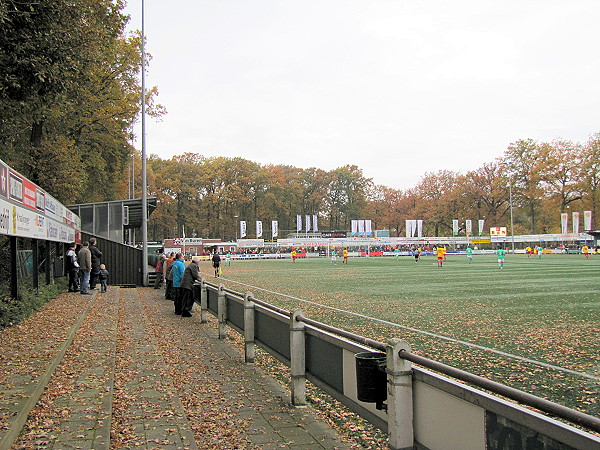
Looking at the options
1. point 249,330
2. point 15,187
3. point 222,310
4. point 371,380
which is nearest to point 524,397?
point 371,380

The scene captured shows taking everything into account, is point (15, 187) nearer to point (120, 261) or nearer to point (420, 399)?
point (420, 399)

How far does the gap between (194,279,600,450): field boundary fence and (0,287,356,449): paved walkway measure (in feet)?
1.96

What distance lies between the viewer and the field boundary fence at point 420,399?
8.87 feet

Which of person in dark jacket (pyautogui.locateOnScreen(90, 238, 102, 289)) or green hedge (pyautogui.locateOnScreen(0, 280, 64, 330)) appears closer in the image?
green hedge (pyautogui.locateOnScreen(0, 280, 64, 330))

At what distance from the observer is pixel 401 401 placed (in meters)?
3.88

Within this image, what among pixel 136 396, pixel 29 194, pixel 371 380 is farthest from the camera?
pixel 29 194

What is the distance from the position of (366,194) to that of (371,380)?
113213mm

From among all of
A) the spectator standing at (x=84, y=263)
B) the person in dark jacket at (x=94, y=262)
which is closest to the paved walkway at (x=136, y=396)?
the spectator standing at (x=84, y=263)

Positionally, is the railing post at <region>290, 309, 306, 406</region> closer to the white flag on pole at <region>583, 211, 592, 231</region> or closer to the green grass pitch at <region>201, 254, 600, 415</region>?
the green grass pitch at <region>201, 254, 600, 415</region>

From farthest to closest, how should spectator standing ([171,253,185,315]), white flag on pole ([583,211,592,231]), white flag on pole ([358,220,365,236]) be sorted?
white flag on pole ([358,220,365,236]) < white flag on pole ([583,211,592,231]) < spectator standing ([171,253,185,315])

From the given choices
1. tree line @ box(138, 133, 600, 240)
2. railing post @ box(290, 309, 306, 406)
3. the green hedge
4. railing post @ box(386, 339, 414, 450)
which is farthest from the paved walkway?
tree line @ box(138, 133, 600, 240)

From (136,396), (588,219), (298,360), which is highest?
(588,219)

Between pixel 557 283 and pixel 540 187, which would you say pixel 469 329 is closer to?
pixel 557 283

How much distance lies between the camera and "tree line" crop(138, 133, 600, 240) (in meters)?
84.4
